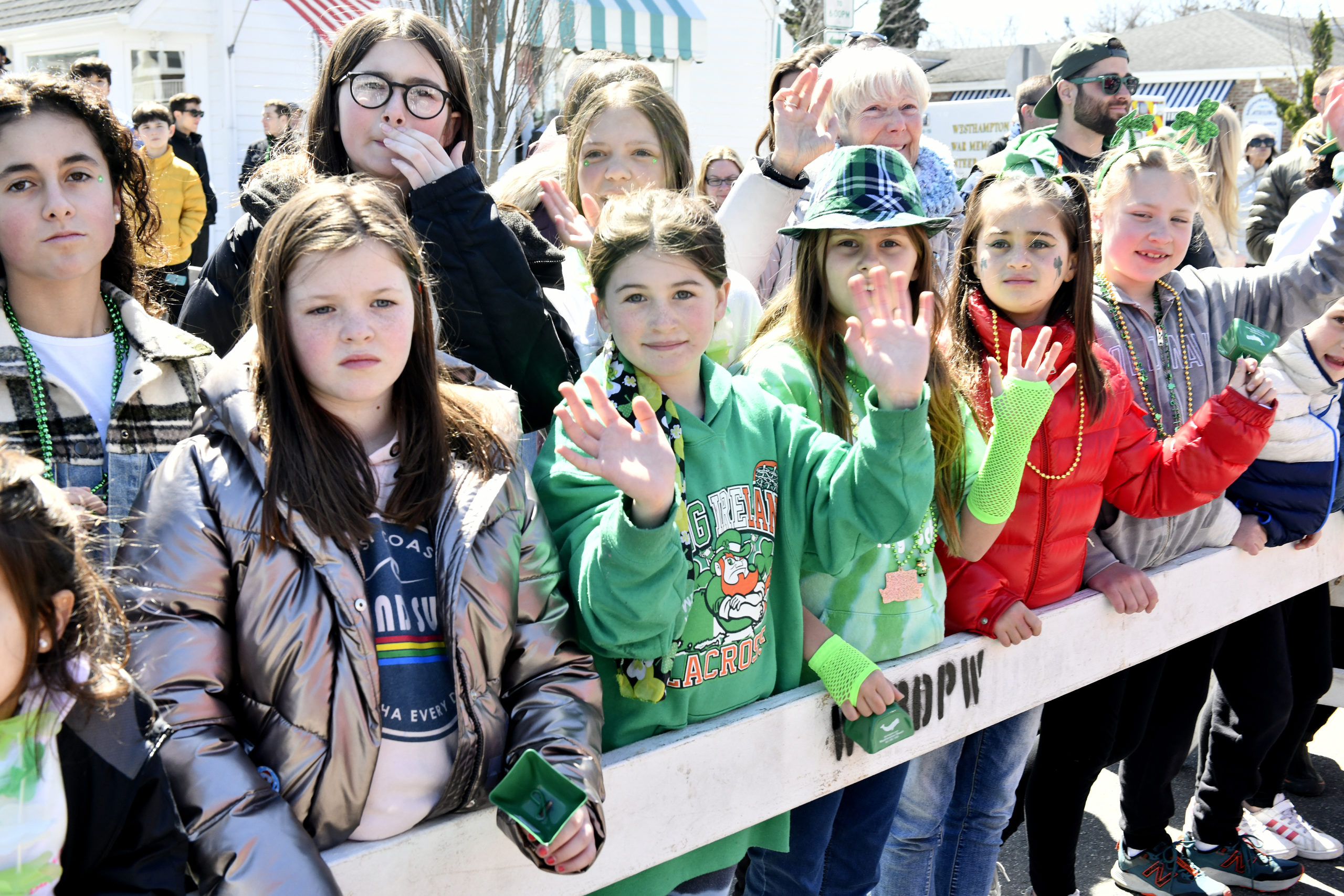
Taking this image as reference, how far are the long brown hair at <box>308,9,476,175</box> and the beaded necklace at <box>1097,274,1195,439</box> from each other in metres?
1.94

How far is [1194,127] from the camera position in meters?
3.63

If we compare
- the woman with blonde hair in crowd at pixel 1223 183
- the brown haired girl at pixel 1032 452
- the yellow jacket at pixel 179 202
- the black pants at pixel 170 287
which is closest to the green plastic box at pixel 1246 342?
the brown haired girl at pixel 1032 452

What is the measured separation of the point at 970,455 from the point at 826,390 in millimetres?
404

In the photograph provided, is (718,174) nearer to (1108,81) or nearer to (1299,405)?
(1108,81)

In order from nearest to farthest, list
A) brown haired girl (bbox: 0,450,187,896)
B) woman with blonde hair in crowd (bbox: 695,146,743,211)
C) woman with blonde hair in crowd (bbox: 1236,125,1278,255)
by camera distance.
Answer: brown haired girl (bbox: 0,450,187,896), woman with blonde hair in crowd (bbox: 695,146,743,211), woman with blonde hair in crowd (bbox: 1236,125,1278,255)

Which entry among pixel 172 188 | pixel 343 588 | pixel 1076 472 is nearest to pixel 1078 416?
pixel 1076 472

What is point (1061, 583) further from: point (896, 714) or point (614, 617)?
point (614, 617)

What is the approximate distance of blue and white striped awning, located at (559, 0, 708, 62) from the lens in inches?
599

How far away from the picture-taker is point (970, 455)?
2.78 metres

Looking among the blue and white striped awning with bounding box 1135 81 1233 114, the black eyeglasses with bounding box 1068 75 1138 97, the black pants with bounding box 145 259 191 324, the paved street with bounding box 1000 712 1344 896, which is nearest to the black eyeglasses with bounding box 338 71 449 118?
the black pants with bounding box 145 259 191 324

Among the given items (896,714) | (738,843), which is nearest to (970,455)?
(896,714)

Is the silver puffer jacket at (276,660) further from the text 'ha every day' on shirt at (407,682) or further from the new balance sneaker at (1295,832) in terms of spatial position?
the new balance sneaker at (1295,832)

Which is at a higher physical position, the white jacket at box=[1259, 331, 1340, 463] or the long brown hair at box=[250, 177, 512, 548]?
the long brown hair at box=[250, 177, 512, 548]

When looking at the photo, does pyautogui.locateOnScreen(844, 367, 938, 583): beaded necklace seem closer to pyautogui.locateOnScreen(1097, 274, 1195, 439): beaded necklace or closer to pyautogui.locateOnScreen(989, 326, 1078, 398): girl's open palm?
pyautogui.locateOnScreen(989, 326, 1078, 398): girl's open palm
